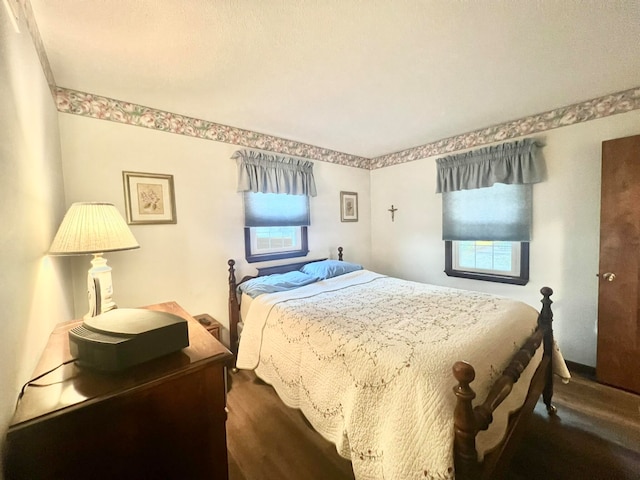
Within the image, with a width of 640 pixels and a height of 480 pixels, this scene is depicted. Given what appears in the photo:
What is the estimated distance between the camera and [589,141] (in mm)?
2396

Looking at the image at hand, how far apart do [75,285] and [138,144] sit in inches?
47.5

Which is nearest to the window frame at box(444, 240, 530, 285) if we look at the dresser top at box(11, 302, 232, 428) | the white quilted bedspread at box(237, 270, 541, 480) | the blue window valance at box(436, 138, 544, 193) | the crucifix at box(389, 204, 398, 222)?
the blue window valance at box(436, 138, 544, 193)

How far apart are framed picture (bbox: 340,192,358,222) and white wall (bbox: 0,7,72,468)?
2.92 meters

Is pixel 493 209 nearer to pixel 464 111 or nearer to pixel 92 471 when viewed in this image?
pixel 464 111

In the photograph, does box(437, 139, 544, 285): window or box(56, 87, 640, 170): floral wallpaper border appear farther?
box(437, 139, 544, 285): window

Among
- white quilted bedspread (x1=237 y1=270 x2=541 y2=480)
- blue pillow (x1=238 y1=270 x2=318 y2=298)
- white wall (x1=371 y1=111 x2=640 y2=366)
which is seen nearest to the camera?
white quilted bedspread (x1=237 y1=270 x2=541 y2=480)

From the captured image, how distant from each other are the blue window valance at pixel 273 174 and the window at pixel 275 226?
85 millimetres

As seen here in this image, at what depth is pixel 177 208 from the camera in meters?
2.47

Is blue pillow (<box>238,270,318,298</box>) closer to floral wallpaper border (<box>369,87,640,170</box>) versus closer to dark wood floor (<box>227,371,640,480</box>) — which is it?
dark wood floor (<box>227,371,640,480</box>)

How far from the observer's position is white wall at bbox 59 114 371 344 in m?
2.06

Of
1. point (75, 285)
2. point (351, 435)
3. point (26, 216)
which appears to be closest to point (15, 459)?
point (26, 216)

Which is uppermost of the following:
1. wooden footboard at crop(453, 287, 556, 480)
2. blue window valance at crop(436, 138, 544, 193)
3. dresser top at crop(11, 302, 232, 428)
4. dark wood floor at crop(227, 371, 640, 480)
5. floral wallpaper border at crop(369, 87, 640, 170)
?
floral wallpaper border at crop(369, 87, 640, 170)

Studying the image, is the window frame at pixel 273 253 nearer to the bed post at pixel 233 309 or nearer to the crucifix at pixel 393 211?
the bed post at pixel 233 309

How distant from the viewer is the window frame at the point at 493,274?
9.19 ft
